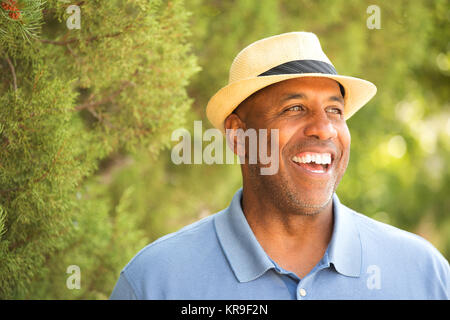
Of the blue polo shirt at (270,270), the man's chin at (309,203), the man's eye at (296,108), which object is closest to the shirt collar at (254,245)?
the blue polo shirt at (270,270)

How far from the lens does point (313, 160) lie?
2383 mm

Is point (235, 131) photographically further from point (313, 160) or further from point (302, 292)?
point (302, 292)

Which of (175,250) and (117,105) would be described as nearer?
(175,250)

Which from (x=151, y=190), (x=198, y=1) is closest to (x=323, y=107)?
(x=198, y=1)

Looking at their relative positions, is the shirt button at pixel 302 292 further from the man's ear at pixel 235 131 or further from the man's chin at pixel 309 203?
the man's ear at pixel 235 131

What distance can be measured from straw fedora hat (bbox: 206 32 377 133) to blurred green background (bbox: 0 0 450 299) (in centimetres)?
53

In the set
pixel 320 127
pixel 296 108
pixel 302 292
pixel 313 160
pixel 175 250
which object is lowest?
pixel 302 292

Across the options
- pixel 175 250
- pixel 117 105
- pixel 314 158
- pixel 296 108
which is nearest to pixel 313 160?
pixel 314 158

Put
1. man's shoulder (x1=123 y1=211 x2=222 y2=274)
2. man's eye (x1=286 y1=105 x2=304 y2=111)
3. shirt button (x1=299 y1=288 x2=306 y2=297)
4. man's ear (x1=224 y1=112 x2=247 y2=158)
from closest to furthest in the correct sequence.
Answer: shirt button (x1=299 y1=288 x2=306 y2=297)
man's shoulder (x1=123 y1=211 x2=222 y2=274)
man's eye (x1=286 y1=105 x2=304 y2=111)
man's ear (x1=224 y1=112 x2=247 y2=158)

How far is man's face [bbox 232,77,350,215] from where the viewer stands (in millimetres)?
2389

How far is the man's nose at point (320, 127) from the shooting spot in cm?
237

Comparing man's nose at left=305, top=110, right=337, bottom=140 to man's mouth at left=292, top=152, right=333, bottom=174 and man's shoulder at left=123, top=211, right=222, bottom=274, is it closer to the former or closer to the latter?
man's mouth at left=292, top=152, right=333, bottom=174

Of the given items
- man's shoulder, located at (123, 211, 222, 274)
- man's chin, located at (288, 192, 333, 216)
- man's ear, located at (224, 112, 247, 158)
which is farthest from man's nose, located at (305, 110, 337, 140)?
man's shoulder, located at (123, 211, 222, 274)

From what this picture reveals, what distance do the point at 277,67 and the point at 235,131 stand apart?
1.33ft
